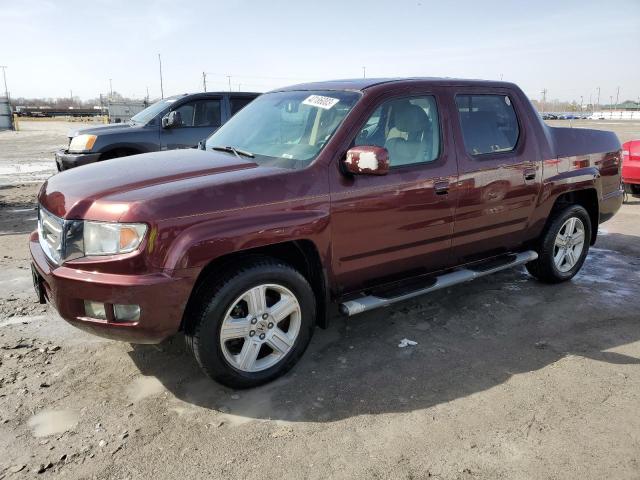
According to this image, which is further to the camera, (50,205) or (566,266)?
(566,266)

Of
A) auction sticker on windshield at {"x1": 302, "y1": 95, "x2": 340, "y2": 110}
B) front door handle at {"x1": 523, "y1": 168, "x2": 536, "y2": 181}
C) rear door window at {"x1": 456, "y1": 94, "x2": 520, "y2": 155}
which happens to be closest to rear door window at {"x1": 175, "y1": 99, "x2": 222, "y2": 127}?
auction sticker on windshield at {"x1": 302, "y1": 95, "x2": 340, "y2": 110}

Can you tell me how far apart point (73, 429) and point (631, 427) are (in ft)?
9.96

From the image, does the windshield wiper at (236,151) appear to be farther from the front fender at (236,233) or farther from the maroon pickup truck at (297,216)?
the front fender at (236,233)

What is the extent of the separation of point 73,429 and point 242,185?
1623mm

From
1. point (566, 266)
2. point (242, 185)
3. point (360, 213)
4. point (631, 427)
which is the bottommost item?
point (631, 427)

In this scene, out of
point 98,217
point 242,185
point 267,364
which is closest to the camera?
point 98,217

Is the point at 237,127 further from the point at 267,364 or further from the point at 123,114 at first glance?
the point at 123,114

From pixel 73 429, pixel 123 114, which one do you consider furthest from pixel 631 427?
pixel 123 114

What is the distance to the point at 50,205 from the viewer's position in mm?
3104

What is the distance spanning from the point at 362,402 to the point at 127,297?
1.46m

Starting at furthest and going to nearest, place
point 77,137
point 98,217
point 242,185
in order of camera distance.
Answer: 1. point 77,137
2. point 242,185
3. point 98,217

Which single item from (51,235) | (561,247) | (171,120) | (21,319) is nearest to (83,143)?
(171,120)

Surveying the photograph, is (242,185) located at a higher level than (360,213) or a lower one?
higher

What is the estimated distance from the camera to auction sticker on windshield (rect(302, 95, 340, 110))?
3.65 m
